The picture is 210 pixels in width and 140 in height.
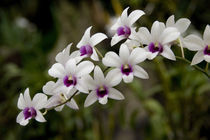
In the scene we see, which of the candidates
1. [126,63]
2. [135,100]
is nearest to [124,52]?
[126,63]

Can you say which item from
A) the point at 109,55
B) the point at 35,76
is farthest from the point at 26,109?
the point at 35,76

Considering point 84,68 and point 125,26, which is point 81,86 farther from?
point 125,26

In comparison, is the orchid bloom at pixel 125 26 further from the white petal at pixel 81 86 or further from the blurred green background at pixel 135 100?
the blurred green background at pixel 135 100

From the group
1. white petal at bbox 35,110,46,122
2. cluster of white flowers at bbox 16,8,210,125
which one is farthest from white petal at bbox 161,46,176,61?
white petal at bbox 35,110,46,122

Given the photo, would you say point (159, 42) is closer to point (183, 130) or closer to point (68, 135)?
point (183, 130)

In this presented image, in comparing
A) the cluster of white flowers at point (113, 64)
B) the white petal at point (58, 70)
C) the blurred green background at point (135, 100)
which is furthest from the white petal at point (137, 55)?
the blurred green background at point (135, 100)

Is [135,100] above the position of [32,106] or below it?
below

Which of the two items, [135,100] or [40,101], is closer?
[40,101]

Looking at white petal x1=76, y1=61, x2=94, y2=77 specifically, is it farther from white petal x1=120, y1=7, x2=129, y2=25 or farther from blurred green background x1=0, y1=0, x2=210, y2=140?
blurred green background x1=0, y1=0, x2=210, y2=140
